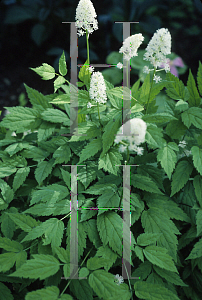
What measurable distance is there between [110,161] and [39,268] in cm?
63

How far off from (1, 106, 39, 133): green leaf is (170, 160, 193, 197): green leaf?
3.43 feet

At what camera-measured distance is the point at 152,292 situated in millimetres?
1273

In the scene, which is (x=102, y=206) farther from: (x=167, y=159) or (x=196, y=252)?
(x=196, y=252)

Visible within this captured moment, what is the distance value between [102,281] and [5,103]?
13.4 feet

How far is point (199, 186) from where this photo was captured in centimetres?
158

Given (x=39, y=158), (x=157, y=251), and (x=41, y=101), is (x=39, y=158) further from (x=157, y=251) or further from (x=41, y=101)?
(x=157, y=251)

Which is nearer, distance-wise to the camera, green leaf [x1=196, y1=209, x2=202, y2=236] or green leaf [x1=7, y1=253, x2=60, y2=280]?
green leaf [x1=7, y1=253, x2=60, y2=280]

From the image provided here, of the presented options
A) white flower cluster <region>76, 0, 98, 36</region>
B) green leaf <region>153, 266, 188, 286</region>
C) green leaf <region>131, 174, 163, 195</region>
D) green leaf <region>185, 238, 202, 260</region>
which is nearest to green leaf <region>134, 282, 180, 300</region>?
green leaf <region>153, 266, 188, 286</region>

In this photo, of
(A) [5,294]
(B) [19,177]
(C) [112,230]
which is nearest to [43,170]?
(B) [19,177]

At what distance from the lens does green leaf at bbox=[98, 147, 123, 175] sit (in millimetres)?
1433

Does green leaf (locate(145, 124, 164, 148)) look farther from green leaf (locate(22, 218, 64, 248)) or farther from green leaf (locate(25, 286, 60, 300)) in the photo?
green leaf (locate(25, 286, 60, 300))

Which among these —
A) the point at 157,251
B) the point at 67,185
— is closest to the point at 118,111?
the point at 67,185

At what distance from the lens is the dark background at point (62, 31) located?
15.8ft

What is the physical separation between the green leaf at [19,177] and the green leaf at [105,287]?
0.74 metres
